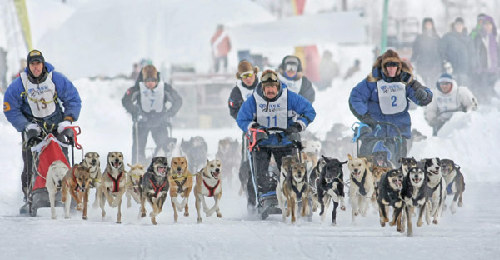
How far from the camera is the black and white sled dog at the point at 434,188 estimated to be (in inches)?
362

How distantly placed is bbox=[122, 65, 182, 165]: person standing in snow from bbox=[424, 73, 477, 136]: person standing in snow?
4965 millimetres

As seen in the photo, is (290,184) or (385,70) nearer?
(290,184)

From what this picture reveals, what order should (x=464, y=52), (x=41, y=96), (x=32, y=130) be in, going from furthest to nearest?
(x=464, y=52), (x=41, y=96), (x=32, y=130)

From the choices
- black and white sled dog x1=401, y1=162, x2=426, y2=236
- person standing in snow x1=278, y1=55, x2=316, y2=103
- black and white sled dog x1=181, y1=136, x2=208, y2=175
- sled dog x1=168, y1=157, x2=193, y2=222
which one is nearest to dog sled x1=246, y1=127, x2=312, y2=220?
sled dog x1=168, y1=157, x2=193, y2=222

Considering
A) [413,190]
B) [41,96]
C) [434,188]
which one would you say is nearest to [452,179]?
[434,188]

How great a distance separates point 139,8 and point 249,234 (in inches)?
1528

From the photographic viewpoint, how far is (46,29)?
52.3 m

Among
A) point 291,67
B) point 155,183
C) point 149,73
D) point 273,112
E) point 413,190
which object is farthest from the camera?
point 149,73

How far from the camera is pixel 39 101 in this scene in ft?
35.3

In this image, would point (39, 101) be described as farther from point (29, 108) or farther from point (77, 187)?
point (77, 187)

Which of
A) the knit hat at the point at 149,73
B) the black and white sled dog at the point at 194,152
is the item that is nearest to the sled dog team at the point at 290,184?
the knit hat at the point at 149,73

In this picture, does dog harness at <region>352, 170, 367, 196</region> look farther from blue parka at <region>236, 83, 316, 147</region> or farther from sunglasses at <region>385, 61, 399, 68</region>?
sunglasses at <region>385, 61, 399, 68</region>

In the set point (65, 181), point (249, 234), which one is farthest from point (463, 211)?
point (65, 181)

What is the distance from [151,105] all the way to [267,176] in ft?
17.8
